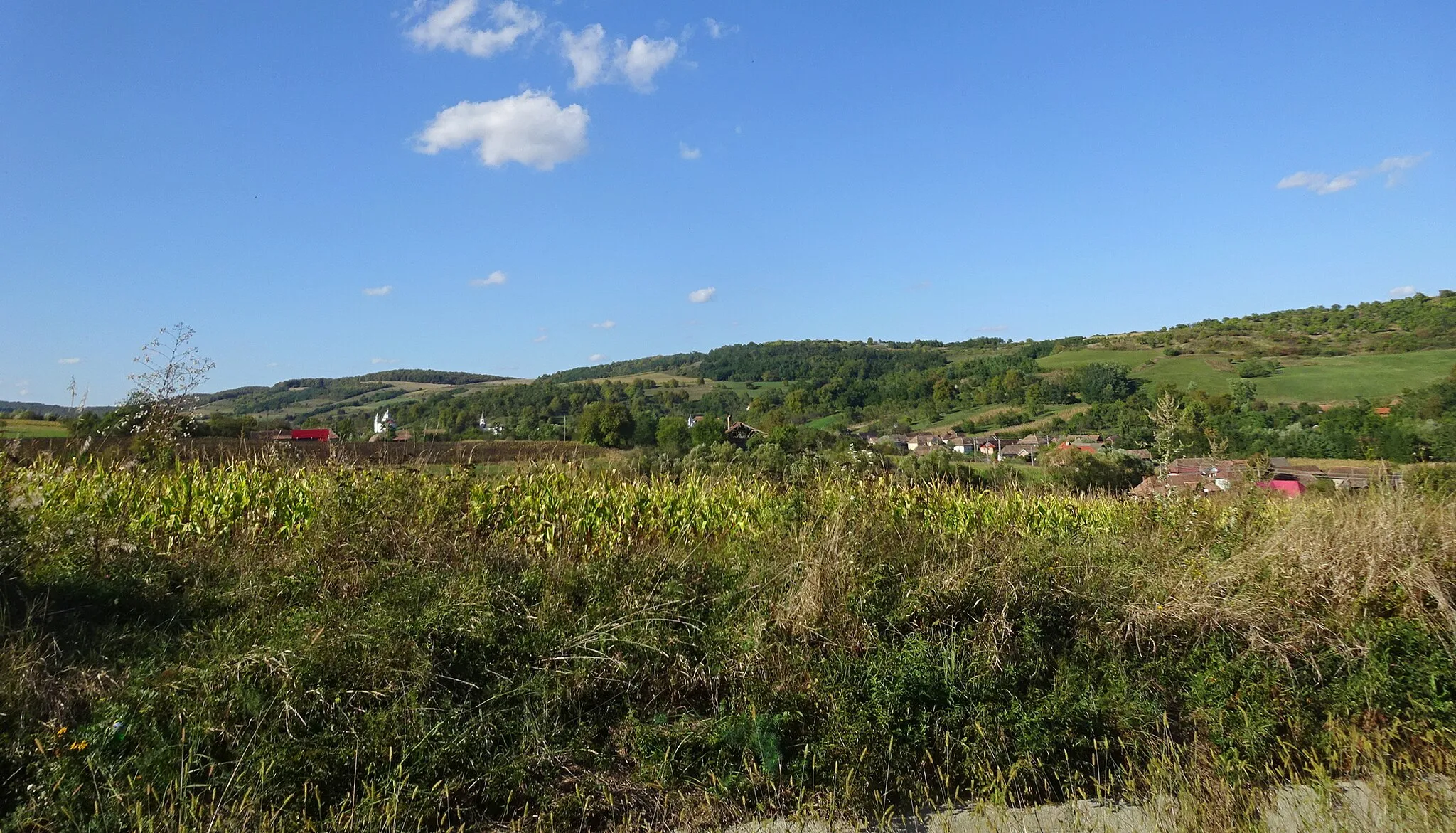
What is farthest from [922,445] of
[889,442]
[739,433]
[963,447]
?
[889,442]

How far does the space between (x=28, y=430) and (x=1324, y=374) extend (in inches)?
1852

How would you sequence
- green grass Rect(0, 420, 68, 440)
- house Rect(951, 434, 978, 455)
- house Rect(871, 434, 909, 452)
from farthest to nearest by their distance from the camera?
house Rect(951, 434, 978, 455) < house Rect(871, 434, 909, 452) < green grass Rect(0, 420, 68, 440)

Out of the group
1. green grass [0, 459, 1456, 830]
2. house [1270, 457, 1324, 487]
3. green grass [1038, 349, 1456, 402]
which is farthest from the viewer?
green grass [1038, 349, 1456, 402]

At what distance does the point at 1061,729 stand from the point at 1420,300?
200ft

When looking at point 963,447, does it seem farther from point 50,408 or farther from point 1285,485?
point 50,408

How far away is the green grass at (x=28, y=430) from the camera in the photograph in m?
8.51

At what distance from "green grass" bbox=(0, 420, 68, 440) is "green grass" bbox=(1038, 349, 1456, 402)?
3349cm

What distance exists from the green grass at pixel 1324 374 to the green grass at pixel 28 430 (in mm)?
33492

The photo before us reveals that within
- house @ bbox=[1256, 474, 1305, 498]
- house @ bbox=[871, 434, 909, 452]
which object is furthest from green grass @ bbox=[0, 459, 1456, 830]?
house @ bbox=[871, 434, 909, 452]

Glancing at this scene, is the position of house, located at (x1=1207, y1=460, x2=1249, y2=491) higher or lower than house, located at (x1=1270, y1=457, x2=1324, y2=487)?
higher

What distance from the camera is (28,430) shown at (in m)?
9.25

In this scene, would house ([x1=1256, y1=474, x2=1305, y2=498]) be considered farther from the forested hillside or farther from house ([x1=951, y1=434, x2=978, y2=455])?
house ([x1=951, y1=434, x2=978, y2=455])

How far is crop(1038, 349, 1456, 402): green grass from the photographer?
100 ft

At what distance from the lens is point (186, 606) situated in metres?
4.23
